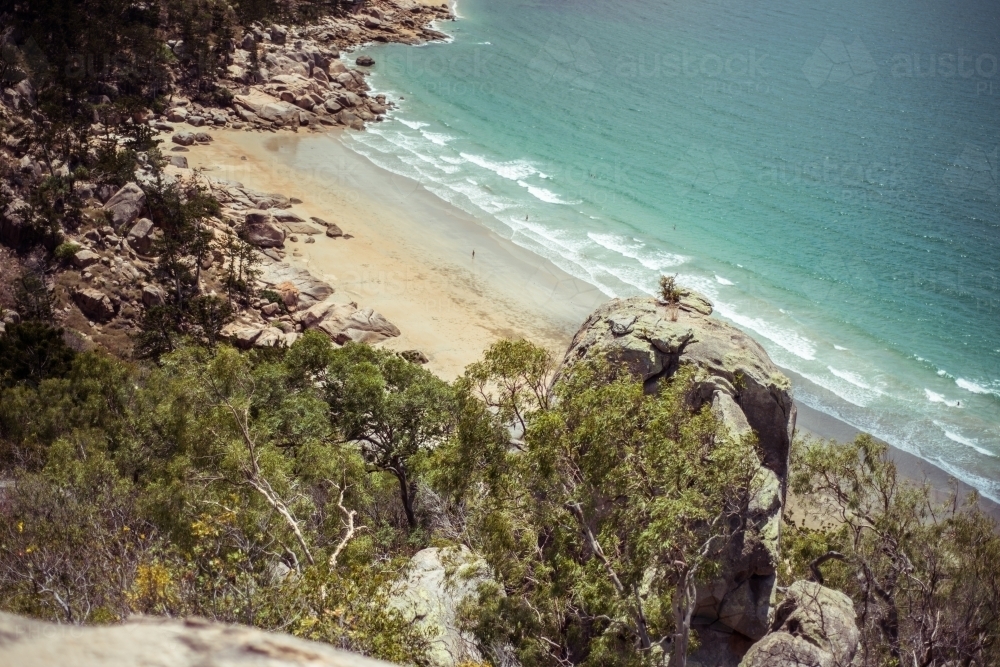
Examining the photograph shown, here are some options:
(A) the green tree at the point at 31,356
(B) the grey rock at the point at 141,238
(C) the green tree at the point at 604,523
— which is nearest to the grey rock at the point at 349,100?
(B) the grey rock at the point at 141,238

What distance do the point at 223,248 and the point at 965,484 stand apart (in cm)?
3780

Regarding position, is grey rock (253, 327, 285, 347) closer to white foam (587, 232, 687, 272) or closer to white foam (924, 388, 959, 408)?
white foam (587, 232, 687, 272)

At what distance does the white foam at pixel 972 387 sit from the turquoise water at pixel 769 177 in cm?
12

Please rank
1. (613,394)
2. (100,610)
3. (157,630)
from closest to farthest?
1. (157,630)
2. (100,610)
3. (613,394)

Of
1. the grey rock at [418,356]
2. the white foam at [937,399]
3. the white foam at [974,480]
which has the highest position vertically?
the white foam at [937,399]

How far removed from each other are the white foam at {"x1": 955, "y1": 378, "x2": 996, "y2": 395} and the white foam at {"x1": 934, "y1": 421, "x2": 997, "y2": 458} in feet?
13.6

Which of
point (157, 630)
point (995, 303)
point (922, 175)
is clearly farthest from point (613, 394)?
point (922, 175)

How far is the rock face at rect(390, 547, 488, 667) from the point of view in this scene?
48.9 ft

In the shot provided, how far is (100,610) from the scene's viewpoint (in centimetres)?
1220

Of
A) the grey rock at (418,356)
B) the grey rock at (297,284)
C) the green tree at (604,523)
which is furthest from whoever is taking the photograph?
the grey rock at (297,284)

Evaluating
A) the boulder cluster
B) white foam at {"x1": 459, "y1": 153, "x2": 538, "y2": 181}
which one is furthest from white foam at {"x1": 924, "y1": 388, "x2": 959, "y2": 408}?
the boulder cluster

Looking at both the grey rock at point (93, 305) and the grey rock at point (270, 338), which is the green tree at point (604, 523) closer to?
the grey rock at point (270, 338)

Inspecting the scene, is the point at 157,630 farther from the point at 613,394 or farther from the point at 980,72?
the point at 980,72

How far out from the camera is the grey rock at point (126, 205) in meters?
41.6
